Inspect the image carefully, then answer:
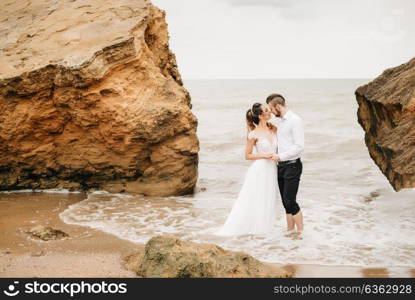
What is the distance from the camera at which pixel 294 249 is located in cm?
635

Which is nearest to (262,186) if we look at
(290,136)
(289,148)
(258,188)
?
(258,188)

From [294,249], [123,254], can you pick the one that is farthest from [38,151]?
[294,249]

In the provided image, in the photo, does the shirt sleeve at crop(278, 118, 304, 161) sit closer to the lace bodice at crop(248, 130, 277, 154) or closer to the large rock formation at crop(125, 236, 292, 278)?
the lace bodice at crop(248, 130, 277, 154)

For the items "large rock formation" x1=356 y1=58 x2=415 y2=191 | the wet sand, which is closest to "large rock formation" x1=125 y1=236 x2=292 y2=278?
the wet sand

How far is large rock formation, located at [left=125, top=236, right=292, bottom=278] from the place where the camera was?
4.82 meters

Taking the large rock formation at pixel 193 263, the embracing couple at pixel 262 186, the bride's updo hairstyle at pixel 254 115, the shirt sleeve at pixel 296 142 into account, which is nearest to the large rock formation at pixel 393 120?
the shirt sleeve at pixel 296 142

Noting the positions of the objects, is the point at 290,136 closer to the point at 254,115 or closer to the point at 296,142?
the point at 296,142

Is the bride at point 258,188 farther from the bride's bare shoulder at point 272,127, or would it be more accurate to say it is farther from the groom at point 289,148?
the groom at point 289,148

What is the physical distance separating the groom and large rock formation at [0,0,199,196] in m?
2.56

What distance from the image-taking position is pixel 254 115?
7.04m

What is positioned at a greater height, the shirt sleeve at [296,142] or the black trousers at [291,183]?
the shirt sleeve at [296,142]

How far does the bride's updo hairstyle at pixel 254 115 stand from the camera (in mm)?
7004

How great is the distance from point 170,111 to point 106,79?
119 cm

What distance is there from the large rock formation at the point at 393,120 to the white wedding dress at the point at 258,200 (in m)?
1.54
